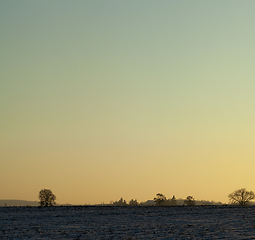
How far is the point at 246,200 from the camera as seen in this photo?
156000 millimetres

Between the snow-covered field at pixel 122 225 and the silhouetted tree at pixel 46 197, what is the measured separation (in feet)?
283

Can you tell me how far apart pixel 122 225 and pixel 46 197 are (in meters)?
107

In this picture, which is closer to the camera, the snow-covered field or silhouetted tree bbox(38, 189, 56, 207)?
the snow-covered field

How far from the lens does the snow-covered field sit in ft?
115

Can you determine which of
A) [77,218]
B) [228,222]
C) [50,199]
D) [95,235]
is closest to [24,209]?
[77,218]

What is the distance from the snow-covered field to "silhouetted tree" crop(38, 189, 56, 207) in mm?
86320

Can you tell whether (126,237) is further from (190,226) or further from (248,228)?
(248,228)

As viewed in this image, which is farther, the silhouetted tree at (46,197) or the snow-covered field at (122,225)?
the silhouetted tree at (46,197)

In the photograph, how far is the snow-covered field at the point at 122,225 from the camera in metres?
35.1

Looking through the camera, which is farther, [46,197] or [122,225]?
[46,197]

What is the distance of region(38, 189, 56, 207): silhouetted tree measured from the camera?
141m

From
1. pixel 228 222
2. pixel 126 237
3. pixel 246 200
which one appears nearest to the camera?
pixel 126 237

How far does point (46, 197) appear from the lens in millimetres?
142125

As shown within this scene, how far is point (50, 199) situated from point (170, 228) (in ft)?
363
